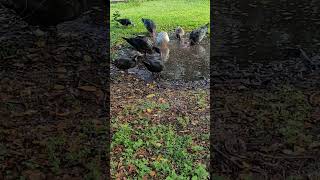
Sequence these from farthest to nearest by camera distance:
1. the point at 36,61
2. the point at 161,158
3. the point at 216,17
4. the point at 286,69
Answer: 1. the point at 216,17
2. the point at 286,69
3. the point at 36,61
4. the point at 161,158

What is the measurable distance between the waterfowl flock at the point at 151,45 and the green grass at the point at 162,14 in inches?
15.8

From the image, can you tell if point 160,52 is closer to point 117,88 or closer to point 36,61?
point 117,88

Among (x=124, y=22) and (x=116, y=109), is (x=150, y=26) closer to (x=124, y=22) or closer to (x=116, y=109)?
(x=124, y=22)

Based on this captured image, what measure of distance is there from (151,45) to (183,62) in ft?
2.11

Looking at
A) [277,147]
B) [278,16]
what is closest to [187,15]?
[278,16]

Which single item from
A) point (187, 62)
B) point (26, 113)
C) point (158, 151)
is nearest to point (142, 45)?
point (187, 62)

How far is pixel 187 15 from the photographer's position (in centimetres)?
1241

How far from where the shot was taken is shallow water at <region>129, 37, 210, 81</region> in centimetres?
755

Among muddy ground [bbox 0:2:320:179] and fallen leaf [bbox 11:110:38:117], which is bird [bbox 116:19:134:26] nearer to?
muddy ground [bbox 0:2:320:179]

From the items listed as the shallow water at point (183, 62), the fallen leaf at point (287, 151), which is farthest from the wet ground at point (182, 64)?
the fallen leaf at point (287, 151)

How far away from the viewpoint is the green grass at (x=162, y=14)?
35.1 ft

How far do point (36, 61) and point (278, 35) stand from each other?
14.4ft

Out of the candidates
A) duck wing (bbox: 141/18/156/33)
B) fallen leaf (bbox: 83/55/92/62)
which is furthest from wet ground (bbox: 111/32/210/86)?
fallen leaf (bbox: 83/55/92/62)

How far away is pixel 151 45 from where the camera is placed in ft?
27.5
